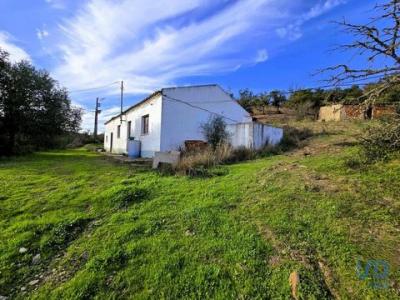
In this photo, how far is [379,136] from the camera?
4797mm

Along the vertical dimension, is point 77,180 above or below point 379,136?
below

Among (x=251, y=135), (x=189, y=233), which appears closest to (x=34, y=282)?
(x=189, y=233)

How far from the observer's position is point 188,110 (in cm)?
1477

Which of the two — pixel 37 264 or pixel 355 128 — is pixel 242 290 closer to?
pixel 37 264

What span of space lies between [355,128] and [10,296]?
16168 millimetres

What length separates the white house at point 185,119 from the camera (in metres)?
13.5

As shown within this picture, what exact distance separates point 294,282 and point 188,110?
1243cm

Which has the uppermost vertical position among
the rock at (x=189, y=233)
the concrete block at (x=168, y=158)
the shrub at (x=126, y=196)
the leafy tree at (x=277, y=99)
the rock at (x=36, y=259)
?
the leafy tree at (x=277, y=99)

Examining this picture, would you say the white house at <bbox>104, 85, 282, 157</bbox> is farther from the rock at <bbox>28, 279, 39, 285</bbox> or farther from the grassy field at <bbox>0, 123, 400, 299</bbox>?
the rock at <bbox>28, 279, 39, 285</bbox>

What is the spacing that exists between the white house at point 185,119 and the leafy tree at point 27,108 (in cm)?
660

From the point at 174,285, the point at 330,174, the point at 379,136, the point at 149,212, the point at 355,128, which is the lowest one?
the point at 174,285

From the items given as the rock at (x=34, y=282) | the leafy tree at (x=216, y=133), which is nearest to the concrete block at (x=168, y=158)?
the leafy tree at (x=216, y=133)

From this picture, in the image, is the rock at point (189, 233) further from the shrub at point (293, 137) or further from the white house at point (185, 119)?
the shrub at point (293, 137)

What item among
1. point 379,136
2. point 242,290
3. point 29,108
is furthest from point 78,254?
point 29,108
